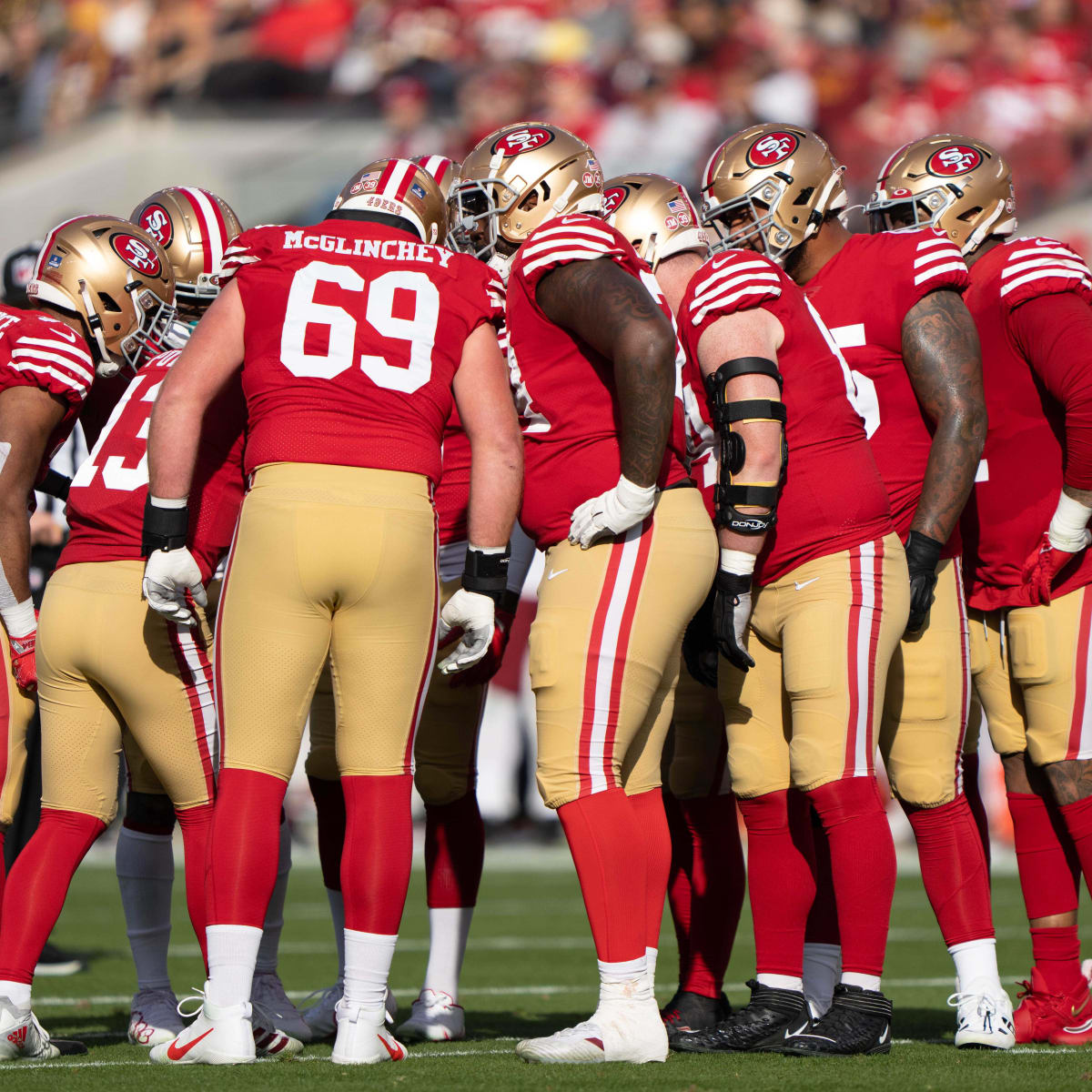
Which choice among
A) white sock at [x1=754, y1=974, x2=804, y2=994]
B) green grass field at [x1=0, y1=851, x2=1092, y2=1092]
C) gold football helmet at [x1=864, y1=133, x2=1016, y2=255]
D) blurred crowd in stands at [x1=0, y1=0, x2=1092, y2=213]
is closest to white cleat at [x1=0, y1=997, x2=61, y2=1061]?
green grass field at [x1=0, y1=851, x2=1092, y2=1092]

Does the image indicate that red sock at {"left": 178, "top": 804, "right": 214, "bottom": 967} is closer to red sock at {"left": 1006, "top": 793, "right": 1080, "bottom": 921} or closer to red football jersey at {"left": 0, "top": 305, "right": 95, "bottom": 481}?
red football jersey at {"left": 0, "top": 305, "right": 95, "bottom": 481}

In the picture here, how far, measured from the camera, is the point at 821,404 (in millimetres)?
4137

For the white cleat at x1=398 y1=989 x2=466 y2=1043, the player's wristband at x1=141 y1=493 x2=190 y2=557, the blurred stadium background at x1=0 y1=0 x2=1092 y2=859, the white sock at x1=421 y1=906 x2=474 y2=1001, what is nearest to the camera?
the player's wristband at x1=141 y1=493 x2=190 y2=557

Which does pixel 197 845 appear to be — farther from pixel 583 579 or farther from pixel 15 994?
pixel 583 579

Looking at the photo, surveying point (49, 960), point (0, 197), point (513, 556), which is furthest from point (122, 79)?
point (513, 556)

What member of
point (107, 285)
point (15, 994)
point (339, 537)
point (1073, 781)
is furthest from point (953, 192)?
point (15, 994)

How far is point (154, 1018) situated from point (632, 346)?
2.22 meters

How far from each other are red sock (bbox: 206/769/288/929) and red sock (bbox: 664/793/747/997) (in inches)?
52.7

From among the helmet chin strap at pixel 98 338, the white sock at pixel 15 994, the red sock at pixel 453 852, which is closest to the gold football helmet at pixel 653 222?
the helmet chin strap at pixel 98 338

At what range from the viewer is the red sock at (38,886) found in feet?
13.1

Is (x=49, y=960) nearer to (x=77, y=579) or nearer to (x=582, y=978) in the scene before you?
(x=582, y=978)

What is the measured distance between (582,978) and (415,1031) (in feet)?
5.58

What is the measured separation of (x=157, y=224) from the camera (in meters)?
5.00

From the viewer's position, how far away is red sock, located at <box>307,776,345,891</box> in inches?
189
